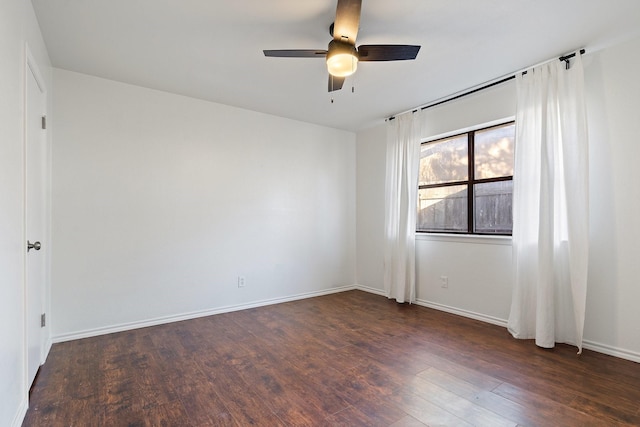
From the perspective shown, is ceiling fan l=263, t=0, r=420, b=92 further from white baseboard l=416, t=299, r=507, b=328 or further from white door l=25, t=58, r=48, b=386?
white baseboard l=416, t=299, r=507, b=328

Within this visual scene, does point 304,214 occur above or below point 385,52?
below

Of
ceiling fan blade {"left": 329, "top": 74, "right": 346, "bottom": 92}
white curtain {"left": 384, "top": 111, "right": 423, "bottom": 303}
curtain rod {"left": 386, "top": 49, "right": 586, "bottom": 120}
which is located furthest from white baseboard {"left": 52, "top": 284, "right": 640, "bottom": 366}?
ceiling fan blade {"left": 329, "top": 74, "right": 346, "bottom": 92}

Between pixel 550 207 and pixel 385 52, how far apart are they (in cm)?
201

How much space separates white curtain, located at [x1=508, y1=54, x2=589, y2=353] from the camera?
2.54 meters

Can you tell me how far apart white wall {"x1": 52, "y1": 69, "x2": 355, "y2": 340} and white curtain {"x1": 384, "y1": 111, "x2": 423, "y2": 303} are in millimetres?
936

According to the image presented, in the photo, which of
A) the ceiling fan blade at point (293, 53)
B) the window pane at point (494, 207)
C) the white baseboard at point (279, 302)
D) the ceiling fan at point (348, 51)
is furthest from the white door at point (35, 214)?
the window pane at point (494, 207)

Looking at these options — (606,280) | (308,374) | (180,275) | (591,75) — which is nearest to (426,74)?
(591,75)

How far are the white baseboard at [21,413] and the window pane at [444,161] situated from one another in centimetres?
420

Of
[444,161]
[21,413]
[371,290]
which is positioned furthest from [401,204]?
[21,413]

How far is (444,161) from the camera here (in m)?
3.92

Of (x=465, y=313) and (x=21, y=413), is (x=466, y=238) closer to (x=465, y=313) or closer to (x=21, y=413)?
(x=465, y=313)

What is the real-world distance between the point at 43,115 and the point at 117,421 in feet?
7.84

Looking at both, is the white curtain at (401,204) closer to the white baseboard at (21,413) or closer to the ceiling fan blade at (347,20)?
the ceiling fan blade at (347,20)

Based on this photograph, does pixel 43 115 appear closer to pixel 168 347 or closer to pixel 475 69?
pixel 168 347
